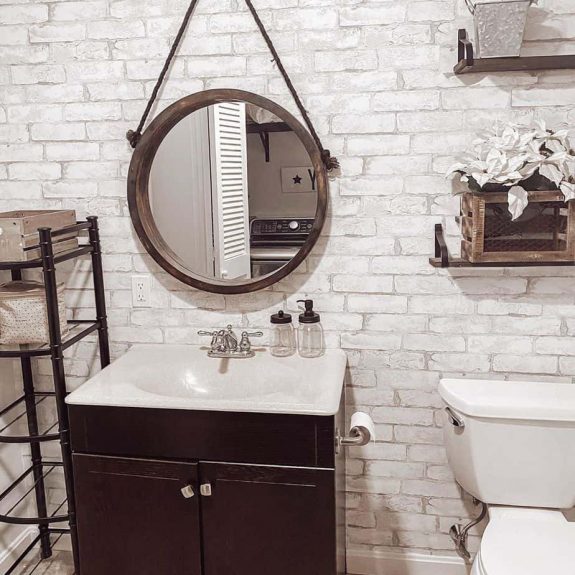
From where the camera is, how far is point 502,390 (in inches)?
77.9

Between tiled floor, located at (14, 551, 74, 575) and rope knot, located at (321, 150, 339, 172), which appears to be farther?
tiled floor, located at (14, 551, 74, 575)

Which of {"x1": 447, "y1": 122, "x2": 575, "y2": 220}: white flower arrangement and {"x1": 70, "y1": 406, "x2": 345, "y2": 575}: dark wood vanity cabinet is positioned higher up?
{"x1": 447, "y1": 122, "x2": 575, "y2": 220}: white flower arrangement

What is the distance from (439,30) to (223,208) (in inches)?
32.6

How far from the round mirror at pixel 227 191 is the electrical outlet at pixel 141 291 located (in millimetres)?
109

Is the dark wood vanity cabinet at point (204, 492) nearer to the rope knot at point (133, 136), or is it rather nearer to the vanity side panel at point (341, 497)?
the vanity side panel at point (341, 497)

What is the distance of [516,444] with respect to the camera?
6.16 ft

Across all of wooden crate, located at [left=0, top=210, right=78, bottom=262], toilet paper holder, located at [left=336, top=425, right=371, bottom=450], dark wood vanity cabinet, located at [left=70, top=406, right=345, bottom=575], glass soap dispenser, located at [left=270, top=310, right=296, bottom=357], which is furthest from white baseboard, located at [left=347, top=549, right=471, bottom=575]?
wooden crate, located at [left=0, top=210, right=78, bottom=262]

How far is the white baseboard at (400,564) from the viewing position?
2238 mm

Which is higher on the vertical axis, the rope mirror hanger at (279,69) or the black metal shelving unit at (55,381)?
the rope mirror hanger at (279,69)

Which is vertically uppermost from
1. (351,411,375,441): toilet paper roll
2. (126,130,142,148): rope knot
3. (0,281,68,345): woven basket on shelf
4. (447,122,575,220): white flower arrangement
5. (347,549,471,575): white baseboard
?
(126,130,142,148): rope knot

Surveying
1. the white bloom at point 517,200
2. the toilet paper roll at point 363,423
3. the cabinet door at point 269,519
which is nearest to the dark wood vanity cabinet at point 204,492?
the cabinet door at point 269,519

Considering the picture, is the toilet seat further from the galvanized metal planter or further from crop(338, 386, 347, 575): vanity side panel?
the galvanized metal planter

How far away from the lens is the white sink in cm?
178

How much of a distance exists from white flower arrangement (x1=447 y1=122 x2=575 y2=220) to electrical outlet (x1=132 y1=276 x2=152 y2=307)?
41.1 inches
